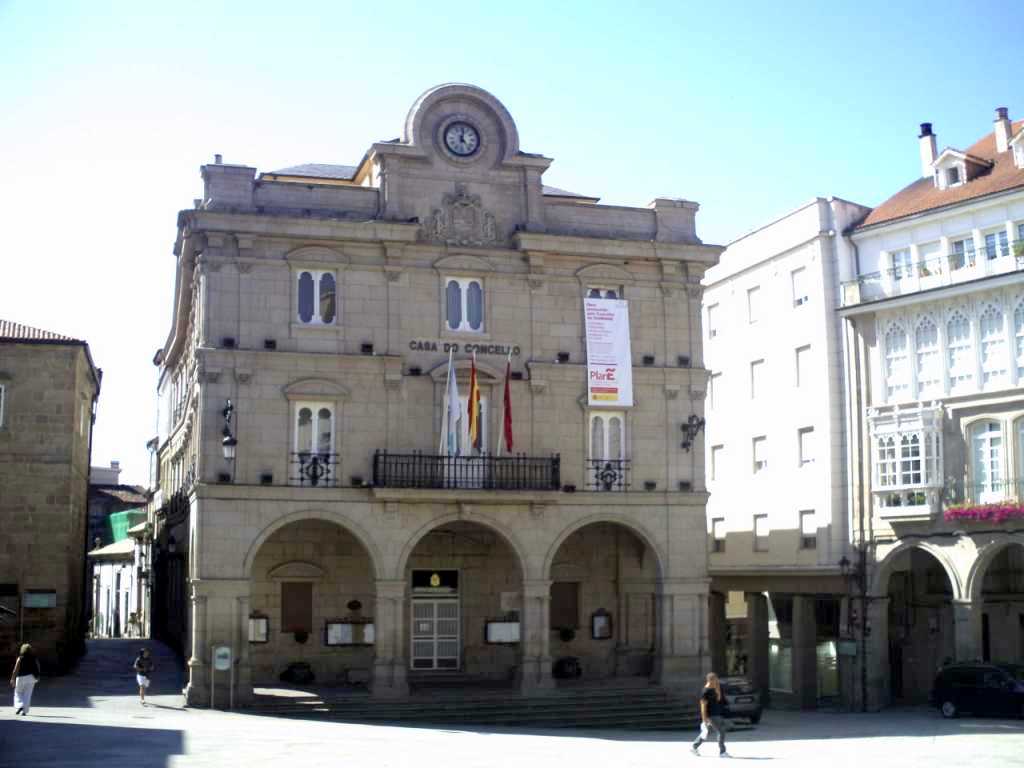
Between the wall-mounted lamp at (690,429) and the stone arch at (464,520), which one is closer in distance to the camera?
the stone arch at (464,520)

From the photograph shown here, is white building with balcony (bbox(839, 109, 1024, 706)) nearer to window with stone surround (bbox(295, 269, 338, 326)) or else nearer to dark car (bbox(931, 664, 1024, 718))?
dark car (bbox(931, 664, 1024, 718))

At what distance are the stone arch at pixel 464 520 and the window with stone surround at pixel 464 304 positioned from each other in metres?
5.00

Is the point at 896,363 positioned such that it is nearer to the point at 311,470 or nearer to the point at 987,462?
the point at 987,462

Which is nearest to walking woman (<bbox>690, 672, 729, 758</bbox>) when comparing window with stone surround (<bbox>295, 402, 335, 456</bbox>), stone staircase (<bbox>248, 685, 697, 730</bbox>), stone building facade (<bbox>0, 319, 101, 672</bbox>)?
stone staircase (<bbox>248, 685, 697, 730</bbox>)

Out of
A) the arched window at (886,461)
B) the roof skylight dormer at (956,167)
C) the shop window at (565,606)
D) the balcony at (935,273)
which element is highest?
the roof skylight dormer at (956,167)

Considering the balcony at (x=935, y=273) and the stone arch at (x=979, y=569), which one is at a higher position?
the balcony at (x=935, y=273)

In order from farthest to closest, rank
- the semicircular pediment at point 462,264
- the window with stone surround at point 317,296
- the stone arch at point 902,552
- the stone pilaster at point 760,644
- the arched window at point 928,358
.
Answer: the stone pilaster at point 760,644, the arched window at point 928,358, the stone arch at point 902,552, the semicircular pediment at point 462,264, the window with stone surround at point 317,296

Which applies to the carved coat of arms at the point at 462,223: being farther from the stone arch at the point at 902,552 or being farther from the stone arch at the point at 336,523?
the stone arch at the point at 902,552

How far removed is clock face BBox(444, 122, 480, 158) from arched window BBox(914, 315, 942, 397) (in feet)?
49.6

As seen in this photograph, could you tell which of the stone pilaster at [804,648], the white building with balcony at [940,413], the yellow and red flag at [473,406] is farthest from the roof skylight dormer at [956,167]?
the yellow and red flag at [473,406]

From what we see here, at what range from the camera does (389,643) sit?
111ft

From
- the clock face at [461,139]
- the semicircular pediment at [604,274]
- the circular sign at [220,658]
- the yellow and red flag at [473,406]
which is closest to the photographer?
the circular sign at [220,658]

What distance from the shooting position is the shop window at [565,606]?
37656 millimetres

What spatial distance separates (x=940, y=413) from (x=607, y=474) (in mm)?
10870
